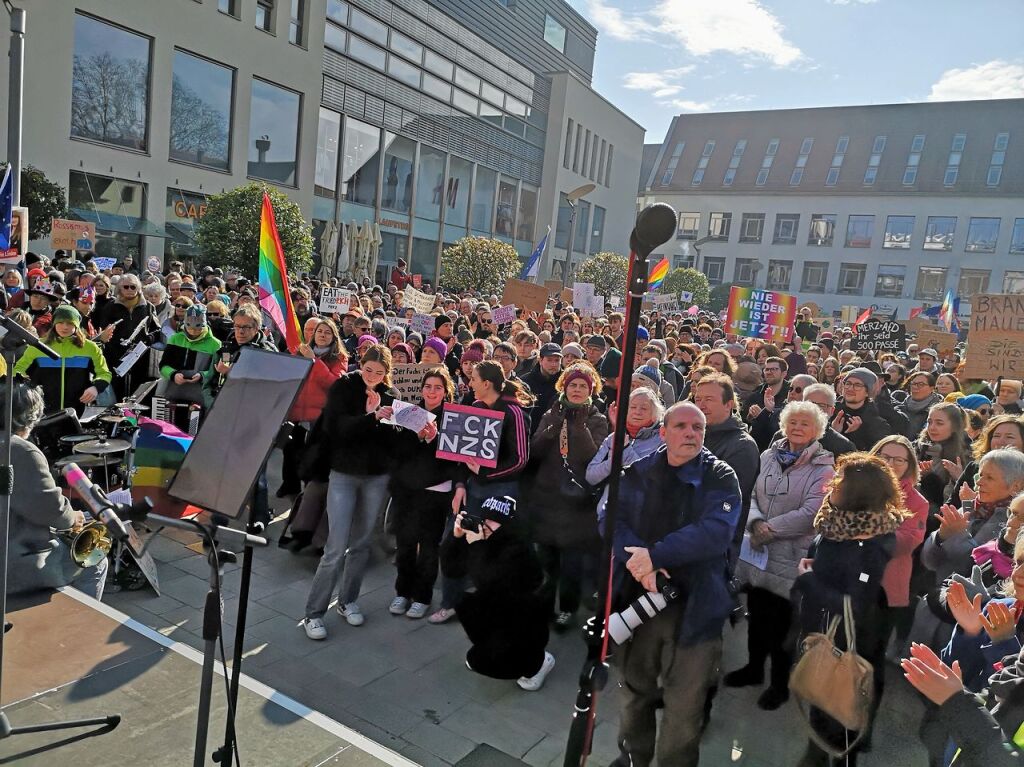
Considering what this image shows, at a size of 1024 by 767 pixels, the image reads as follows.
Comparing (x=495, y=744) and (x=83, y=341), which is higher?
(x=83, y=341)

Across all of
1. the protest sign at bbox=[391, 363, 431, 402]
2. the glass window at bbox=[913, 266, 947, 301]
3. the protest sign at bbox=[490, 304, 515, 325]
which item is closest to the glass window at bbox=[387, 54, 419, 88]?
the protest sign at bbox=[490, 304, 515, 325]

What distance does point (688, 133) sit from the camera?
216 ft

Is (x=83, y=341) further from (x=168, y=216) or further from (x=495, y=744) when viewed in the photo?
(x=168, y=216)

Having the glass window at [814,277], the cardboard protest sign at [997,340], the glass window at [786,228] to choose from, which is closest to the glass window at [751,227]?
the glass window at [786,228]

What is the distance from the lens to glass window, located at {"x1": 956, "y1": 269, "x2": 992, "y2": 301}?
52.7 m

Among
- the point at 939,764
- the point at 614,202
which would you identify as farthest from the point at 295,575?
the point at 614,202

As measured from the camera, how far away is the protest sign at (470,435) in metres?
4.91

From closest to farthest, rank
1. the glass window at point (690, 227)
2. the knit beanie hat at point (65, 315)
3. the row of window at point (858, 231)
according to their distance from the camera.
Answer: the knit beanie hat at point (65, 315), the row of window at point (858, 231), the glass window at point (690, 227)

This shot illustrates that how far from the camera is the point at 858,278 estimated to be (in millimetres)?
56906

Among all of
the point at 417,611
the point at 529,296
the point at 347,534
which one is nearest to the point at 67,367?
the point at 347,534

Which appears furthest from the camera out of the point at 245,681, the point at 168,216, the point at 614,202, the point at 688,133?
the point at 688,133

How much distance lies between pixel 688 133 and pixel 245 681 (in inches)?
2713

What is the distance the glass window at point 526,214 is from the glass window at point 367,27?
1573 centimetres

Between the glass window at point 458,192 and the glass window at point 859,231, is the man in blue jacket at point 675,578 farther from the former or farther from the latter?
the glass window at point 859,231
